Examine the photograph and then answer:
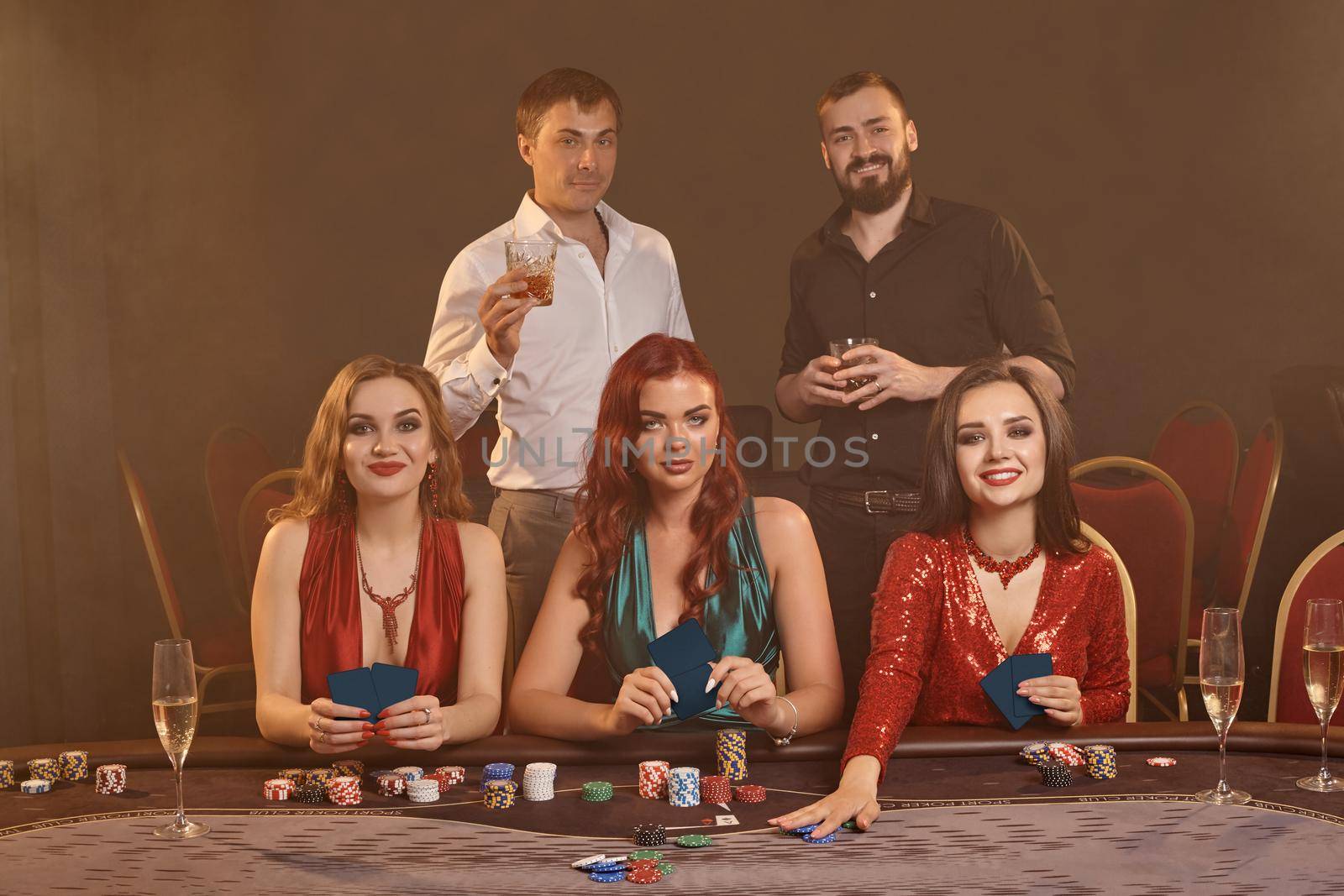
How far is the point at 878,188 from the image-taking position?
3234mm

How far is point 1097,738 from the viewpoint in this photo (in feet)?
6.05

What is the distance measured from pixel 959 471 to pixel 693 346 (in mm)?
590

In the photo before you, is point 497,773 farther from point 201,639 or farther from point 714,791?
point 201,639

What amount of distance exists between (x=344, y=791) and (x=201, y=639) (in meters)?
1.81

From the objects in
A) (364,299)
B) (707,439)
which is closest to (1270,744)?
(707,439)

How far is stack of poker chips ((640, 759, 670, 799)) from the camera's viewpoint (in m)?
1.68

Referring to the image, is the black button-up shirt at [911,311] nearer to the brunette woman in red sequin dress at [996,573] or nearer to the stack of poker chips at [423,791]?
the brunette woman in red sequin dress at [996,573]

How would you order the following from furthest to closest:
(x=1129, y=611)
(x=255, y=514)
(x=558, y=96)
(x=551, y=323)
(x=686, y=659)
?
1. (x=255, y=514)
2. (x=558, y=96)
3. (x=551, y=323)
4. (x=1129, y=611)
5. (x=686, y=659)


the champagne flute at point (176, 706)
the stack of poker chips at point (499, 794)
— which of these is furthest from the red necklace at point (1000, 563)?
the champagne flute at point (176, 706)

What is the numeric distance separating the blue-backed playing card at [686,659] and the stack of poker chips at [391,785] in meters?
0.39

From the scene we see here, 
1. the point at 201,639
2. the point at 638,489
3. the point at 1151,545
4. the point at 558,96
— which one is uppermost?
the point at 558,96

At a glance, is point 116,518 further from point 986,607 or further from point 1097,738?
point 1097,738

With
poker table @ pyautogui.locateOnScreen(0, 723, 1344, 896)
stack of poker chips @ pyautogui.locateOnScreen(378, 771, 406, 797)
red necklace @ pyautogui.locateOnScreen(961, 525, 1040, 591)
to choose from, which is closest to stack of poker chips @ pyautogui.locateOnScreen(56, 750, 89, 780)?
poker table @ pyautogui.locateOnScreen(0, 723, 1344, 896)

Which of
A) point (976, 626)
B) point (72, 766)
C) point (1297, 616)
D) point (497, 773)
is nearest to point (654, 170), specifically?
point (976, 626)
